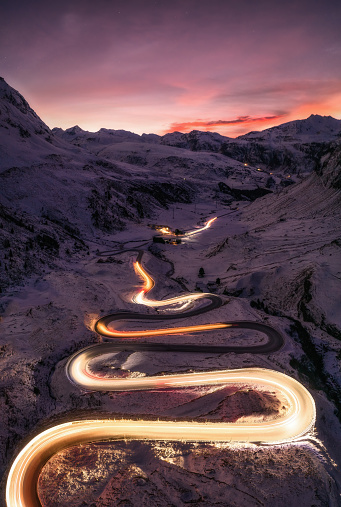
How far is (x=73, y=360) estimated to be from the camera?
28266 mm

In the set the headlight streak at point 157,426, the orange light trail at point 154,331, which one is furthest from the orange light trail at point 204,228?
the headlight streak at point 157,426

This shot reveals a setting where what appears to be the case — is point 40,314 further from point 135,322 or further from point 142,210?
point 142,210

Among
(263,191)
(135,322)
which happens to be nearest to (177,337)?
(135,322)

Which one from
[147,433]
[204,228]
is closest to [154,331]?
[147,433]

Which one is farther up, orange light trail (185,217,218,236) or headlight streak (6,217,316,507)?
orange light trail (185,217,218,236)

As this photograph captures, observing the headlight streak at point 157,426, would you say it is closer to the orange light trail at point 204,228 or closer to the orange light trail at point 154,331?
the orange light trail at point 154,331

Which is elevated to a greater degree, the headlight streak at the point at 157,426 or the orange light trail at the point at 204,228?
the orange light trail at the point at 204,228

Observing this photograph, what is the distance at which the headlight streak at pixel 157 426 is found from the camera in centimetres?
1808

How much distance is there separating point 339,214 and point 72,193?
73.2m

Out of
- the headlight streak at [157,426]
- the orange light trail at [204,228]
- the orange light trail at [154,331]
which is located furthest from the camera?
the orange light trail at [204,228]

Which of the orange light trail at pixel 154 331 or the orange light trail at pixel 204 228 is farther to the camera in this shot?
the orange light trail at pixel 204 228

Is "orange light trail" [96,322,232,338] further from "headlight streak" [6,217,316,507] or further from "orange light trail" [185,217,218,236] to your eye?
"orange light trail" [185,217,218,236]

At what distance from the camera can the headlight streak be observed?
1808 cm

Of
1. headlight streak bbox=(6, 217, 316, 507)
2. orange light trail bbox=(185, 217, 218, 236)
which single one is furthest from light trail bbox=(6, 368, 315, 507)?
orange light trail bbox=(185, 217, 218, 236)
